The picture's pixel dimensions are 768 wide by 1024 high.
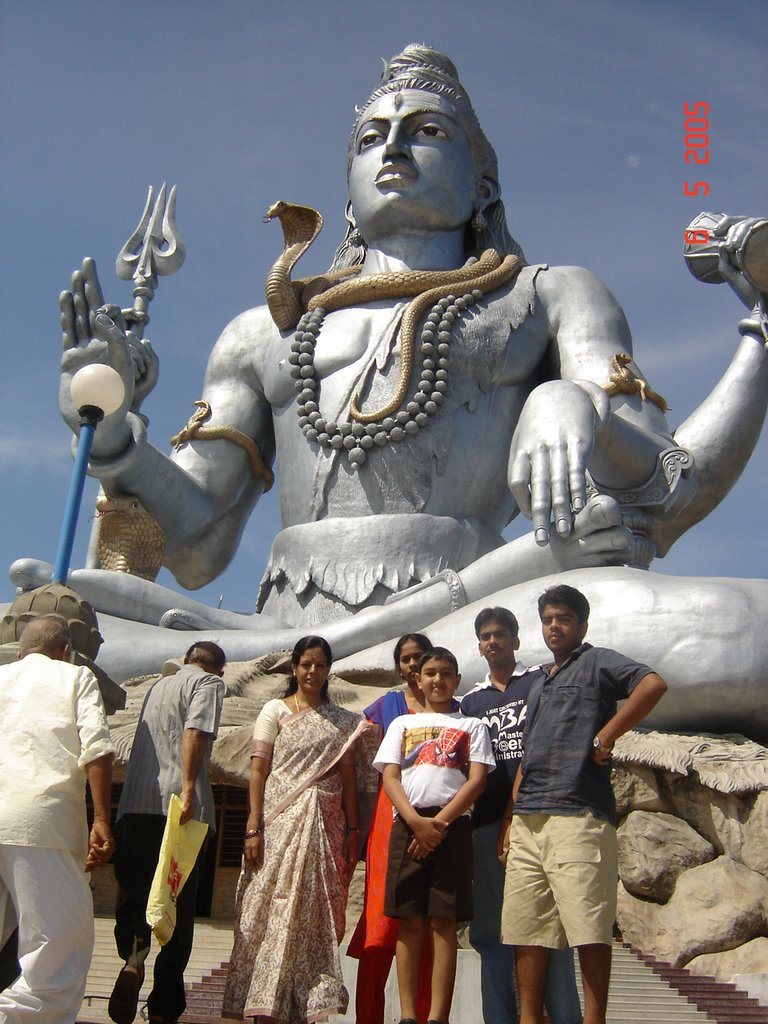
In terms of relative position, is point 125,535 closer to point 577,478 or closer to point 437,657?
point 577,478

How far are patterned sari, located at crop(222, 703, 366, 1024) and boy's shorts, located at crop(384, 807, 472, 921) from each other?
27cm

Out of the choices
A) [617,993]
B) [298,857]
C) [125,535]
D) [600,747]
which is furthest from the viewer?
[125,535]

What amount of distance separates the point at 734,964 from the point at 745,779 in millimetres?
787

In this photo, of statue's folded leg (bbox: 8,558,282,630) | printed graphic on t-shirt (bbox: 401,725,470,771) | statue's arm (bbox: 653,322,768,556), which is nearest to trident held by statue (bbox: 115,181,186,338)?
statue's folded leg (bbox: 8,558,282,630)

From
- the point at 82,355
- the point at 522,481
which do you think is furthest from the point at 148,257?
the point at 522,481

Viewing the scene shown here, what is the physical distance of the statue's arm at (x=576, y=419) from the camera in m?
5.99

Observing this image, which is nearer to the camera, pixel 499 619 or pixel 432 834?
pixel 432 834

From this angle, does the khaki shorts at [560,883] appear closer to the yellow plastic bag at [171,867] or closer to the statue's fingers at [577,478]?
the yellow plastic bag at [171,867]

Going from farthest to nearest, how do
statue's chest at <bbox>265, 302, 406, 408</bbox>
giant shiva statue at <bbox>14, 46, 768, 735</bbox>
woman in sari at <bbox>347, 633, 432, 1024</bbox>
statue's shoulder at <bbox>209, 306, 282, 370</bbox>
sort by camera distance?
statue's shoulder at <bbox>209, 306, 282, 370</bbox> < statue's chest at <bbox>265, 302, 406, 408</bbox> < giant shiva statue at <bbox>14, 46, 768, 735</bbox> < woman in sari at <bbox>347, 633, 432, 1024</bbox>

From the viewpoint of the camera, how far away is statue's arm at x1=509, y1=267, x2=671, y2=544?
→ 599 centimetres

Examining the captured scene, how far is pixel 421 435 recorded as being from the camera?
7.43m

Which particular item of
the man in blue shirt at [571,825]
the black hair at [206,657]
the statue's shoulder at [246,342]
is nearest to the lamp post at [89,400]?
the black hair at [206,657]

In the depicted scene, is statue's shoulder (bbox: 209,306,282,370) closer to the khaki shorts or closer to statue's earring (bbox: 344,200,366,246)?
statue's earring (bbox: 344,200,366,246)

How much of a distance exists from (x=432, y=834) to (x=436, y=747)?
241mm
